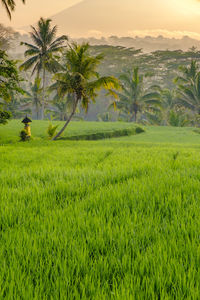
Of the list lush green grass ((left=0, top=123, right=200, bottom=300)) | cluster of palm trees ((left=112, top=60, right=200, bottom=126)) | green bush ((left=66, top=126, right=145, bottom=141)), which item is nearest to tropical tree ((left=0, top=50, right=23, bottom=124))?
lush green grass ((left=0, top=123, right=200, bottom=300))

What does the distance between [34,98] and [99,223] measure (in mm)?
36851

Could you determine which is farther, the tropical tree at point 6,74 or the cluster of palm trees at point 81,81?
the cluster of palm trees at point 81,81

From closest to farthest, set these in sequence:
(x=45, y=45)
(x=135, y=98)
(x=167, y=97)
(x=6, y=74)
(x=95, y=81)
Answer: (x=6, y=74)
(x=95, y=81)
(x=45, y=45)
(x=135, y=98)
(x=167, y=97)

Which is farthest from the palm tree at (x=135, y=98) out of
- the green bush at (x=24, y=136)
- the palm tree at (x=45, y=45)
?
the green bush at (x=24, y=136)

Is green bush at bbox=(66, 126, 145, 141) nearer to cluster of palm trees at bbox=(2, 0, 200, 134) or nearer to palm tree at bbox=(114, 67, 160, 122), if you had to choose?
cluster of palm trees at bbox=(2, 0, 200, 134)

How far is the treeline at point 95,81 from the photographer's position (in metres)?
13.3

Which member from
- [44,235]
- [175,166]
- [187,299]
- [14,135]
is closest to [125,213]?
[44,235]

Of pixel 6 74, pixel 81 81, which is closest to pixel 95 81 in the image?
pixel 81 81

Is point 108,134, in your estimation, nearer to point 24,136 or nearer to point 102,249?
point 24,136

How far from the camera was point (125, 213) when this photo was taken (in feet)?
6.54

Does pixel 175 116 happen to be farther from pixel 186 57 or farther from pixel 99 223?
pixel 99 223

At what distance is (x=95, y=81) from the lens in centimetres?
1356

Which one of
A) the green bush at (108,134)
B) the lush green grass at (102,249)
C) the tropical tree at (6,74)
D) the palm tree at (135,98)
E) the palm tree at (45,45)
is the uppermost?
the palm tree at (45,45)

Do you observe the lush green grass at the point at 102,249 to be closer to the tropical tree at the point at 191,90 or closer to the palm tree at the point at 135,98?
the tropical tree at the point at 191,90
